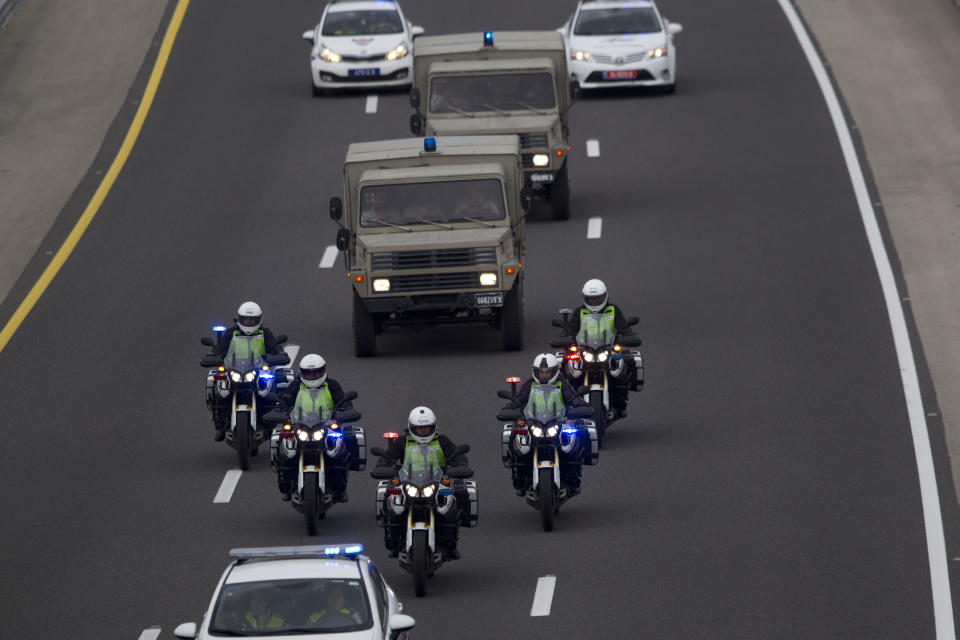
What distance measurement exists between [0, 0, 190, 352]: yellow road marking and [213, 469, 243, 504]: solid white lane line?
23.3 feet

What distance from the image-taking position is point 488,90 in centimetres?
3603

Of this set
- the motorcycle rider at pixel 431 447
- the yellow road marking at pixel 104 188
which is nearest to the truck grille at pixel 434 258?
the yellow road marking at pixel 104 188

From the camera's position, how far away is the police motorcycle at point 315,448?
21.7 meters

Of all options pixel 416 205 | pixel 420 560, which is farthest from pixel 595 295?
pixel 420 560

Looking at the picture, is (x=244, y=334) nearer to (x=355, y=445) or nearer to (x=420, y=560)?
(x=355, y=445)

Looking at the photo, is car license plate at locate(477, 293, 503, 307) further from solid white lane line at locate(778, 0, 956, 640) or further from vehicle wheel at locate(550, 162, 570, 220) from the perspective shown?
vehicle wheel at locate(550, 162, 570, 220)

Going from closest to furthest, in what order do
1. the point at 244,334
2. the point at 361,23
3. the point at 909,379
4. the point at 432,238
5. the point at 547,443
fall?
the point at 547,443
the point at 244,334
the point at 909,379
the point at 432,238
the point at 361,23

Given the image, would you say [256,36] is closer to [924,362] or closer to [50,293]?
[50,293]

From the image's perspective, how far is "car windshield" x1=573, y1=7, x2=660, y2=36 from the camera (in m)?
45.1

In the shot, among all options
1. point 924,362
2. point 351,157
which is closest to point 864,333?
point 924,362

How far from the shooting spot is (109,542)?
22.3 metres

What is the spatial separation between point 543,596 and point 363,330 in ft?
32.3

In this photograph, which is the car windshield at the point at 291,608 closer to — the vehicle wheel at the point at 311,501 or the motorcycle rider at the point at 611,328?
the vehicle wheel at the point at 311,501

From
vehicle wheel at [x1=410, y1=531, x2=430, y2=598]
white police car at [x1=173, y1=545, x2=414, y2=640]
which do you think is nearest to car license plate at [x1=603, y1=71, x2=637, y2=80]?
vehicle wheel at [x1=410, y1=531, x2=430, y2=598]
